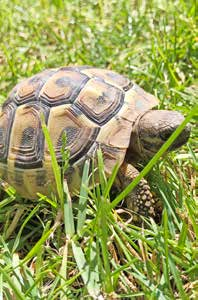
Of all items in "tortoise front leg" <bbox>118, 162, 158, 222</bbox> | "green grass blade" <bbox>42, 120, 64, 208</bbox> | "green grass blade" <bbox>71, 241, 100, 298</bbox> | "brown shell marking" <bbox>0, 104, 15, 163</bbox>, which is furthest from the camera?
"brown shell marking" <bbox>0, 104, 15, 163</bbox>

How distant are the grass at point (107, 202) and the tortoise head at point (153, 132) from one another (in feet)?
0.35

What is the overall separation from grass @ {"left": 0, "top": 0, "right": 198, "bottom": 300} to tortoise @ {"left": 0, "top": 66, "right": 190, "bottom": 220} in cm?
11

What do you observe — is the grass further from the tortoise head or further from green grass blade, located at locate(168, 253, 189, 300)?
the tortoise head

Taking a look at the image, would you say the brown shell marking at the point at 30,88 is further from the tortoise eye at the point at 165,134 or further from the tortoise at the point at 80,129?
the tortoise eye at the point at 165,134

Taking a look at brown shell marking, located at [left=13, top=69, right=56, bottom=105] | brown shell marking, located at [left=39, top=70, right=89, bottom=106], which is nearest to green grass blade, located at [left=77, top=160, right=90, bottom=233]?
brown shell marking, located at [left=39, top=70, right=89, bottom=106]

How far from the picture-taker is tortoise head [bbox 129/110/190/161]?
8.54 feet

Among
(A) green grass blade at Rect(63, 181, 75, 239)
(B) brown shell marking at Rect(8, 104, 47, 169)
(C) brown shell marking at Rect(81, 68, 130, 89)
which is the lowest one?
(A) green grass blade at Rect(63, 181, 75, 239)

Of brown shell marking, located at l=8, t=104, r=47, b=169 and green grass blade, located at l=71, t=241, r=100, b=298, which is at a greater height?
brown shell marking, located at l=8, t=104, r=47, b=169

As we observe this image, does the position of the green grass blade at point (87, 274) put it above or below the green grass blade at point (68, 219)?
below

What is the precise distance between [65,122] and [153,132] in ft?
1.36

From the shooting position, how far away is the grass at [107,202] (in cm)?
216

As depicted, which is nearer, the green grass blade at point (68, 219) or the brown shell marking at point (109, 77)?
the green grass blade at point (68, 219)

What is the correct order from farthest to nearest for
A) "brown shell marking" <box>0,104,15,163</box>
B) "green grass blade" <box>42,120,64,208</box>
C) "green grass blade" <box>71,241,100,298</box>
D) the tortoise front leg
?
"brown shell marking" <box>0,104,15,163</box> → the tortoise front leg → "green grass blade" <box>42,120,64,208</box> → "green grass blade" <box>71,241,100,298</box>

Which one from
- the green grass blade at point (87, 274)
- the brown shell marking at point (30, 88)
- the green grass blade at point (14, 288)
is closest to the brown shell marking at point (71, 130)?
the brown shell marking at point (30, 88)
